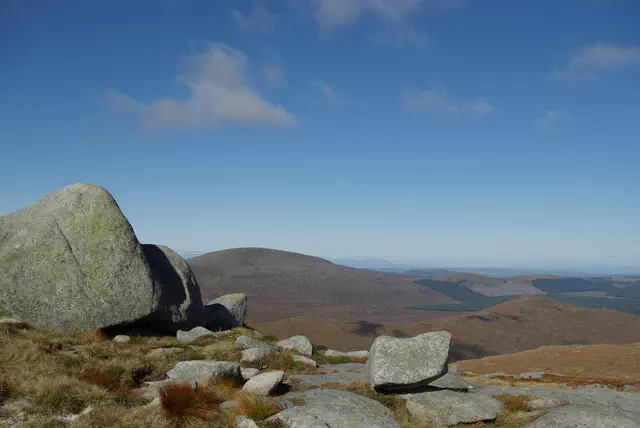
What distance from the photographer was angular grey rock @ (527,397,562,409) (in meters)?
16.2

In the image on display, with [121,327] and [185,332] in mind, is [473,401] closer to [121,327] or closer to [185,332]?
[185,332]

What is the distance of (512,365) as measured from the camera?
1881 inches

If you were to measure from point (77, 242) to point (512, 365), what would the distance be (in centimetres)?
4641

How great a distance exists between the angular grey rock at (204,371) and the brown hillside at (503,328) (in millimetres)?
65734

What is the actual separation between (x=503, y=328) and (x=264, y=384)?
375 ft

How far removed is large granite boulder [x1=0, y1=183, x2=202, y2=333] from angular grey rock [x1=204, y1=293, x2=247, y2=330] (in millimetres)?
7109

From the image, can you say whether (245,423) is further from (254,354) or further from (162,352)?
(254,354)

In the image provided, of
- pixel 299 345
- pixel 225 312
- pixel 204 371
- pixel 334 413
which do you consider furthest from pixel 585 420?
pixel 225 312

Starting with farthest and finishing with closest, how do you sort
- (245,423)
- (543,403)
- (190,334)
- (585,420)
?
(190,334), (543,403), (585,420), (245,423)

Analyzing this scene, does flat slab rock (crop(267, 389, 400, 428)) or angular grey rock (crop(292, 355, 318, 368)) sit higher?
flat slab rock (crop(267, 389, 400, 428))

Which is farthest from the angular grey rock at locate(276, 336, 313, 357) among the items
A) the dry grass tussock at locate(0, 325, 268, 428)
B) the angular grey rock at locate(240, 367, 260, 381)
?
the angular grey rock at locate(240, 367, 260, 381)

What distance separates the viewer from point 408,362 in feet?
51.7

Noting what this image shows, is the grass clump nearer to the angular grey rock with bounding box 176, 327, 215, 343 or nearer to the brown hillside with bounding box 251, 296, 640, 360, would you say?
the angular grey rock with bounding box 176, 327, 215, 343

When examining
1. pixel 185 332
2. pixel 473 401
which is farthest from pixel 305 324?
pixel 473 401
